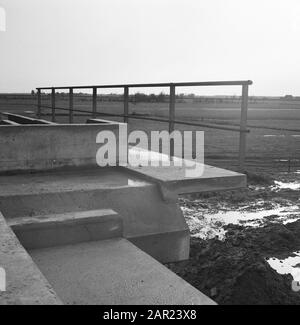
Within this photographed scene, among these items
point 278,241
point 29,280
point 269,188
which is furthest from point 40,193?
point 269,188

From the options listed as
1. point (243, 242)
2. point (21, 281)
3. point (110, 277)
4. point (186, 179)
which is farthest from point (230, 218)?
point (21, 281)

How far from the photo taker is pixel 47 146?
16.4 ft

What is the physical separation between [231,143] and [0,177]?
471 inches

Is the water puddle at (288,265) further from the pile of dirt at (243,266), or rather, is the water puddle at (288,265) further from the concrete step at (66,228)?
the concrete step at (66,228)

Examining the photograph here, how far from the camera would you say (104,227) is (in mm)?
3695

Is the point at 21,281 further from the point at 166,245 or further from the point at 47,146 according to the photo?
the point at 47,146

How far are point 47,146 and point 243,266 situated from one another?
90.2 inches

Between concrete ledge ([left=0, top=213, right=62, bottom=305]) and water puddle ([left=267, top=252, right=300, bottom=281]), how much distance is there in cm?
309

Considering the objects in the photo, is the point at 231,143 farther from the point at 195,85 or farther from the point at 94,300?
the point at 94,300

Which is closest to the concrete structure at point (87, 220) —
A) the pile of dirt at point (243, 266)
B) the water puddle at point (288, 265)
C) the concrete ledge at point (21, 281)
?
the concrete ledge at point (21, 281)

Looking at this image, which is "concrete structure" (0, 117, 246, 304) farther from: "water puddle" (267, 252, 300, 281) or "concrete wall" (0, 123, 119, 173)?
"water puddle" (267, 252, 300, 281)

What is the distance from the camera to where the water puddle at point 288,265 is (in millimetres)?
4840

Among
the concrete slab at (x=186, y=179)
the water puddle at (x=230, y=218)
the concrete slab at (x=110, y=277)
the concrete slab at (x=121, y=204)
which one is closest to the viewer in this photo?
the concrete slab at (x=110, y=277)

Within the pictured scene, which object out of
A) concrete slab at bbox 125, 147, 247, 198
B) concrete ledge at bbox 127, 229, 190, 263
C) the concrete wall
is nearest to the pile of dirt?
concrete ledge at bbox 127, 229, 190, 263
